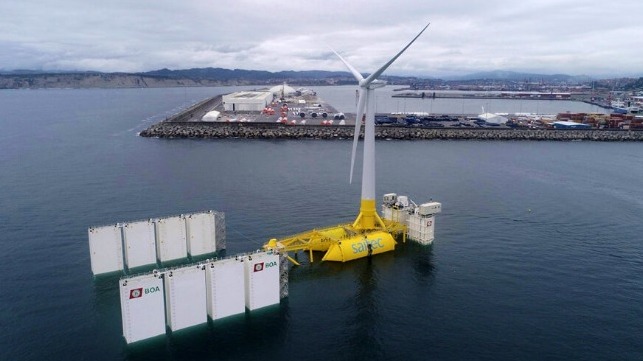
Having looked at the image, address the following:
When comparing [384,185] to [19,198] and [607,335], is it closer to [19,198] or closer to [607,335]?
[607,335]

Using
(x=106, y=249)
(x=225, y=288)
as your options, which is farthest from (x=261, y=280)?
(x=106, y=249)

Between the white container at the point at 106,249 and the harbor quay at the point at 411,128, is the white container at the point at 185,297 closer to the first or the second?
the white container at the point at 106,249

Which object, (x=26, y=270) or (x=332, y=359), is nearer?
(x=332, y=359)

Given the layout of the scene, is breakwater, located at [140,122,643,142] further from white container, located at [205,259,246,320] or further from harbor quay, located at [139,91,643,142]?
white container, located at [205,259,246,320]

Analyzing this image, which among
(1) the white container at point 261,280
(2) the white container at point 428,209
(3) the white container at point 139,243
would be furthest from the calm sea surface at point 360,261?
(2) the white container at point 428,209

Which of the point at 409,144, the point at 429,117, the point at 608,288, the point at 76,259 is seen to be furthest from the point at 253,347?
the point at 429,117

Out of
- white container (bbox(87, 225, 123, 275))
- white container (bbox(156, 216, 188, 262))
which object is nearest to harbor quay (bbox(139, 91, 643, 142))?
white container (bbox(156, 216, 188, 262))
